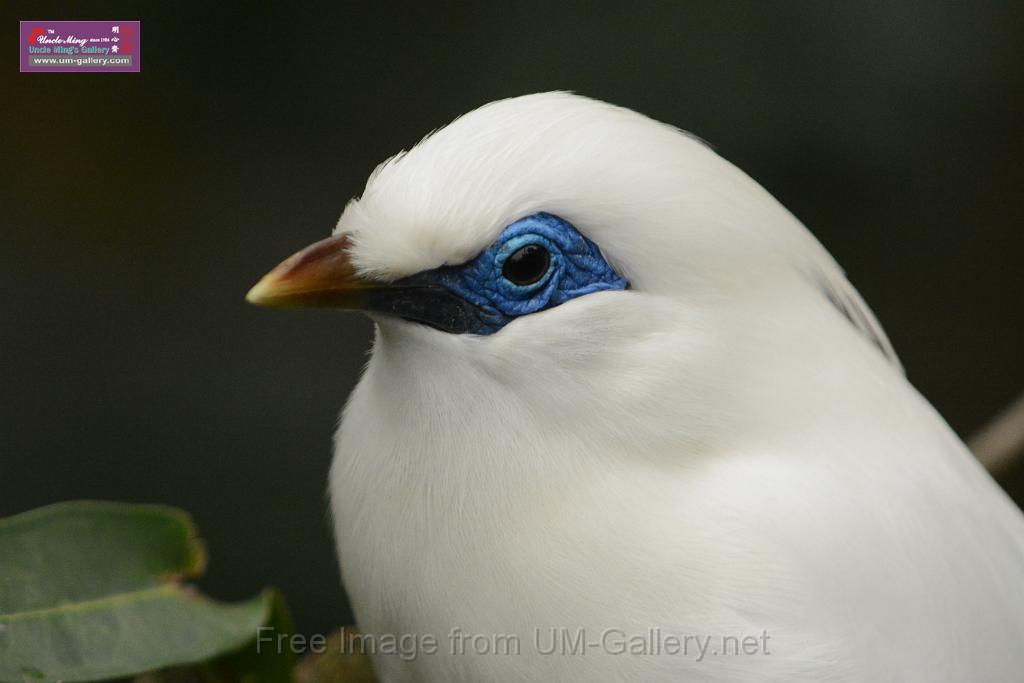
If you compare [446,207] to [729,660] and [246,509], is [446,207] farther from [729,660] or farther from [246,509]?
[246,509]

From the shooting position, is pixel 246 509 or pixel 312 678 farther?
pixel 246 509

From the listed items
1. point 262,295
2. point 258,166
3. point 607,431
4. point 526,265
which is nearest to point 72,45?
point 258,166

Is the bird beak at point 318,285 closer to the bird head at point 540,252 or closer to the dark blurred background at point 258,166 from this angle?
the bird head at point 540,252

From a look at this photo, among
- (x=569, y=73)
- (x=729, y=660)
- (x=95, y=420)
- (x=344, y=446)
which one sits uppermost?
(x=569, y=73)

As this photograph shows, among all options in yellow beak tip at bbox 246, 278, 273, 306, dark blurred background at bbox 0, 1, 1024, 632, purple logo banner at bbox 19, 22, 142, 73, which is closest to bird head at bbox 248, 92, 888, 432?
yellow beak tip at bbox 246, 278, 273, 306

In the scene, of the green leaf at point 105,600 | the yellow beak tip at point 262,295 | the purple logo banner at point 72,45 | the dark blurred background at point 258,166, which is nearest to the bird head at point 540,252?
the yellow beak tip at point 262,295

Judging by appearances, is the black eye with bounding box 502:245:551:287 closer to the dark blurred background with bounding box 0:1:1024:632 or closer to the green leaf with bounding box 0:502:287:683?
the green leaf with bounding box 0:502:287:683

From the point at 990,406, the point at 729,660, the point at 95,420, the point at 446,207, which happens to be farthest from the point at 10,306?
the point at 990,406
